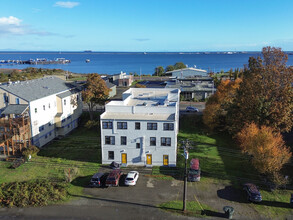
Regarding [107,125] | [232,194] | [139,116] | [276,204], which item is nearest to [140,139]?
[139,116]

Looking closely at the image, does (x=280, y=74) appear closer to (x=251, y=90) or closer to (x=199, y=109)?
(x=251, y=90)

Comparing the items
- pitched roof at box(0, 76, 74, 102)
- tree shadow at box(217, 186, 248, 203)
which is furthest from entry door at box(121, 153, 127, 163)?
pitched roof at box(0, 76, 74, 102)

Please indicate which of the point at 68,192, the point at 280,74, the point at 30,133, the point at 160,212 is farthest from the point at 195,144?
the point at 30,133

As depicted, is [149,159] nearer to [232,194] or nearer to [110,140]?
[110,140]

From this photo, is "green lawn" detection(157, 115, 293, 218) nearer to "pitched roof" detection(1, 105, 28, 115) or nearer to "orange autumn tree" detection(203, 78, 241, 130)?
"orange autumn tree" detection(203, 78, 241, 130)

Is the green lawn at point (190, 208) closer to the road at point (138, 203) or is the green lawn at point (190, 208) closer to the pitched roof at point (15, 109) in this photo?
the road at point (138, 203)

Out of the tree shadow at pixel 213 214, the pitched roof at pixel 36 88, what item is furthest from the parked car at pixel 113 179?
the pitched roof at pixel 36 88
